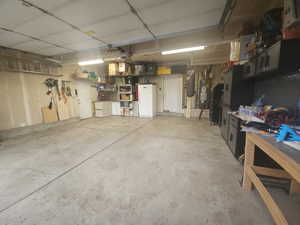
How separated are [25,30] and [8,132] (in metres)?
2.86

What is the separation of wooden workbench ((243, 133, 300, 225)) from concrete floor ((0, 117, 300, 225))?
0.35 feet

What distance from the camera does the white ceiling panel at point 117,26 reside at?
2.32 m

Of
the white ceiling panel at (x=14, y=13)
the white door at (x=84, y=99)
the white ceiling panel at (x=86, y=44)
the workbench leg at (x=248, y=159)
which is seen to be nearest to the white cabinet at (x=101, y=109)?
the white door at (x=84, y=99)

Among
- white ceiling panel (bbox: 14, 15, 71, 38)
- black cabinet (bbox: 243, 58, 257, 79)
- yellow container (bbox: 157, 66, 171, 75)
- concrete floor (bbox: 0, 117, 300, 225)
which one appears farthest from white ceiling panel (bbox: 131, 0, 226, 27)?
yellow container (bbox: 157, 66, 171, 75)

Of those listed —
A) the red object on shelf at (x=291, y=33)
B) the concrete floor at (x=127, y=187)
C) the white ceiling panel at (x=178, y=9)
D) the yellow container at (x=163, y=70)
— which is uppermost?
the white ceiling panel at (x=178, y=9)

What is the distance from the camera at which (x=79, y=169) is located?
205cm

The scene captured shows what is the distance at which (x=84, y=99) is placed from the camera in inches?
235

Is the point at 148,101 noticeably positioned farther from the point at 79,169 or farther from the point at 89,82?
the point at 79,169

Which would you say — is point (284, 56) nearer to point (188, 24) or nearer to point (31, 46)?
point (188, 24)

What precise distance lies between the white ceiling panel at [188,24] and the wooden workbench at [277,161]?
86.4 inches

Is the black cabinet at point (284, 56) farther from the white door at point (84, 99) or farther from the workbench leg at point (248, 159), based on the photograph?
the white door at point (84, 99)

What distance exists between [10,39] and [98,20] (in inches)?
98.2

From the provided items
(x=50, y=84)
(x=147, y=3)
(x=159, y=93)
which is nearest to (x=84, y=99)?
(x=50, y=84)

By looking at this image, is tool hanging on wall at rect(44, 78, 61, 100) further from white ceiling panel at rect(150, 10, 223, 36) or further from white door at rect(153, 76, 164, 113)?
white door at rect(153, 76, 164, 113)
